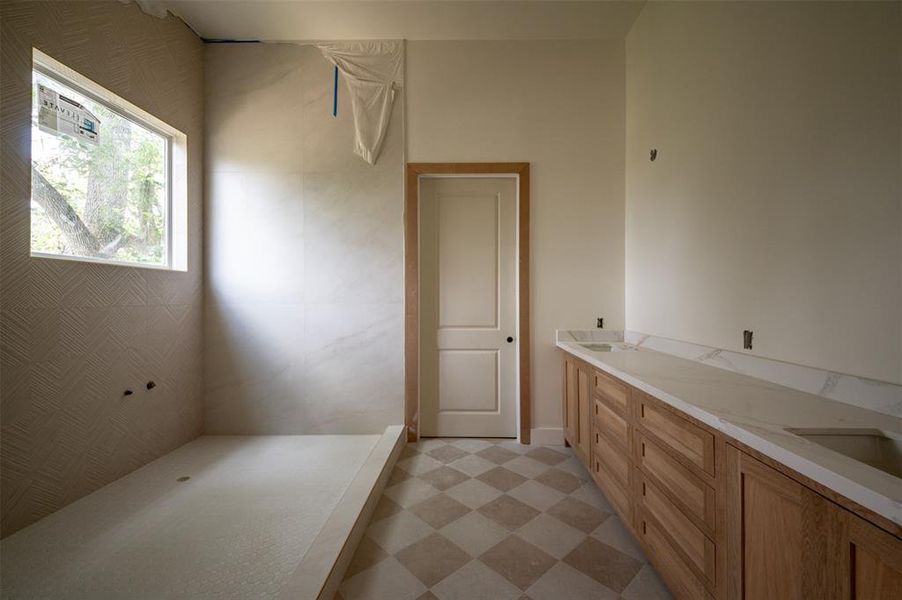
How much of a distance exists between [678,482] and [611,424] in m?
0.56

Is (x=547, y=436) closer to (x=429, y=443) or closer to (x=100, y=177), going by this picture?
(x=429, y=443)

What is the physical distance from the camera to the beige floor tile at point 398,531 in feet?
5.29

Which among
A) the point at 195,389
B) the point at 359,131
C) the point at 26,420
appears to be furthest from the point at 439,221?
the point at 26,420

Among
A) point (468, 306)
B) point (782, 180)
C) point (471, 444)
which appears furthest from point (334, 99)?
point (471, 444)

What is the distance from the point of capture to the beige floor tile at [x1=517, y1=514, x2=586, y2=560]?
5.17ft

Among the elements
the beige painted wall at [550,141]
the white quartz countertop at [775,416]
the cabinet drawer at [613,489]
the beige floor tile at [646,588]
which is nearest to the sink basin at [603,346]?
the beige painted wall at [550,141]

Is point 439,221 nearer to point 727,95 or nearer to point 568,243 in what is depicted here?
point 568,243

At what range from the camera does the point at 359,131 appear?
2.68 metres

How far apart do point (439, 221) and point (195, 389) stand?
94.8 inches

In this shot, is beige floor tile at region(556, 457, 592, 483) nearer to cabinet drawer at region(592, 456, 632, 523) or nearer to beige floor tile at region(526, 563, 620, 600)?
cabinet drawer at region(592, 456, 632, 523)

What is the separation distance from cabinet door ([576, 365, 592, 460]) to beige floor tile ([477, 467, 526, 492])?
0.45 meters

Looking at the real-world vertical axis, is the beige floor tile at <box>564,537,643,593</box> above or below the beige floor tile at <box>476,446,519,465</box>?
below

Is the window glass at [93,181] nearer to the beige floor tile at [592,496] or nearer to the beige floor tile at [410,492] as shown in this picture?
the beige floor tile at [410,492]

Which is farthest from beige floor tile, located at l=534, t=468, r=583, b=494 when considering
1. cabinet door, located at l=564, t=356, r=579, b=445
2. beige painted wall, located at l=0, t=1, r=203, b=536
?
beige painted wall, located at l=0, t=1, r=203, b=536
